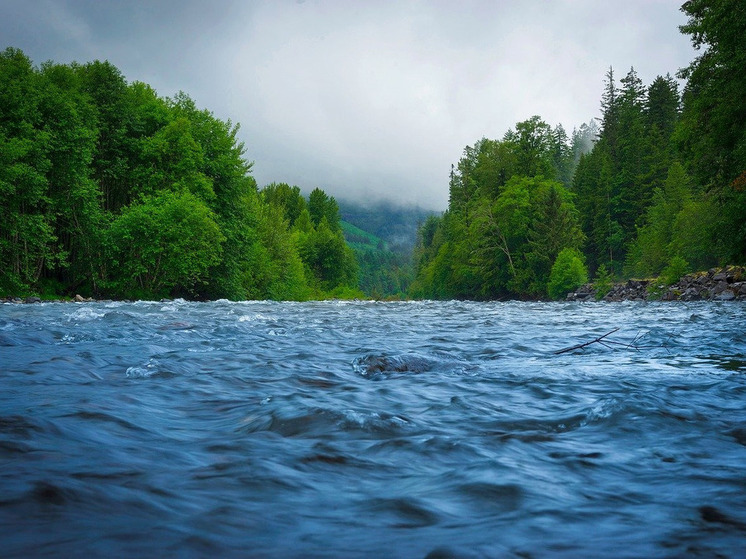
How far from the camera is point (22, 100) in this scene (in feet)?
93.1

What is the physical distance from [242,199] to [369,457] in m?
38.0

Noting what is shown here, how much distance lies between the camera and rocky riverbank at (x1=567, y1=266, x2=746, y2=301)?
24438mm

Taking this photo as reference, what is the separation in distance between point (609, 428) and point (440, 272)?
64.8 meters

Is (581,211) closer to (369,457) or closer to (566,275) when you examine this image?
(566,275)

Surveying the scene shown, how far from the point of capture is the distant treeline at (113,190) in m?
28.0

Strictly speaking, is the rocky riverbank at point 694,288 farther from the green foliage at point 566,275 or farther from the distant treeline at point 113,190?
the distant treeline at point 113,190

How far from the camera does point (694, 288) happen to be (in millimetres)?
27516

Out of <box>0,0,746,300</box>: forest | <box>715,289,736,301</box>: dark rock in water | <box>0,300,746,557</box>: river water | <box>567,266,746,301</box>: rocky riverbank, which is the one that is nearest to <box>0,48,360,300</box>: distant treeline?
<box>0,0,746,300</box>: forest

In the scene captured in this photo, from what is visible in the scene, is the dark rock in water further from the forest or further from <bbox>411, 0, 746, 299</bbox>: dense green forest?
<bbox>411, 0, 746, 299</bbox>: dense green forest

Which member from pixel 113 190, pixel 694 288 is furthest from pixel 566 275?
pixel 113 190

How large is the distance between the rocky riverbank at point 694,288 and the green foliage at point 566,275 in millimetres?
8109

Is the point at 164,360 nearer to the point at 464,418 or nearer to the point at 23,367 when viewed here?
the point at 23,367

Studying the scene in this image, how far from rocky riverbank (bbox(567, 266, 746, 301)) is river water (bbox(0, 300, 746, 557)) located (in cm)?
2106

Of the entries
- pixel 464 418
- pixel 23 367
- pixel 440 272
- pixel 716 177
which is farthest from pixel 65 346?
pixel 440 272
